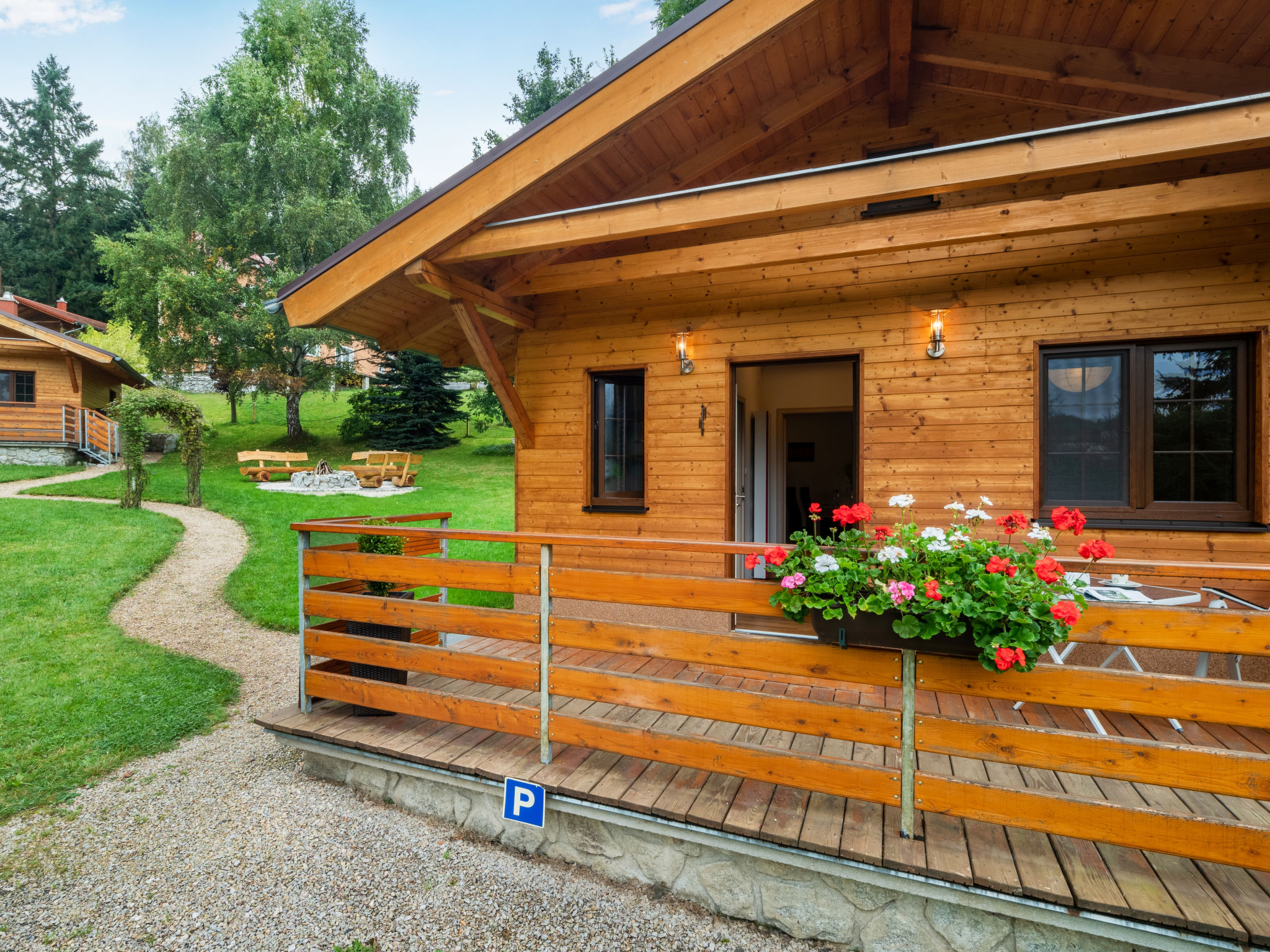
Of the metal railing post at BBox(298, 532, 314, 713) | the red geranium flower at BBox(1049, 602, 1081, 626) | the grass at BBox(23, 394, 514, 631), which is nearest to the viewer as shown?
the red geranium flower at BBox(1049, 602, 1081, 626)

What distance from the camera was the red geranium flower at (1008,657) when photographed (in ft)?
6.10

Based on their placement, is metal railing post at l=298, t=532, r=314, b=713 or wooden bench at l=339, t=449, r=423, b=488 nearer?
metal railing post at l=298, t=532, r=314, b=713

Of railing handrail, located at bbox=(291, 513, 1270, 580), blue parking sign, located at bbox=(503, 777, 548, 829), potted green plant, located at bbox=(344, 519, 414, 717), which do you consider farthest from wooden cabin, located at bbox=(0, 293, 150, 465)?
blue parking sign, located at bbox=(503, 777, 548, 829)

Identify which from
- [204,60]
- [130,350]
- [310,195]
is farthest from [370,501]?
[130,350]

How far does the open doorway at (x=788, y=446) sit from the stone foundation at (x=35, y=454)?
17.9 m

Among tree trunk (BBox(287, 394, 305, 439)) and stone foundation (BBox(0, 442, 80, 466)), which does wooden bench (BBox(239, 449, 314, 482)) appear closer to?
tree trunk (BBox(287, 394, 305, 439))

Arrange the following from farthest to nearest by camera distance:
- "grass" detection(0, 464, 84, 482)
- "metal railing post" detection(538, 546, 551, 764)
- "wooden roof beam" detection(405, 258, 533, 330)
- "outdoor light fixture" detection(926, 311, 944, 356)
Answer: "grass" detection(0, 464, 84, 482) < "outdoor light fixture" detection(926, 311, 944, 356) < "wooden roof beam" detection(405, 258, 533, 330) < "metal railing post" detection(538, 546, 551, 764)

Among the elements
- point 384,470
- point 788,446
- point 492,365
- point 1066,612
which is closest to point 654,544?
point 1066,612

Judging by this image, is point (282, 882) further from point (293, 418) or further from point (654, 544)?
point (293, 418)

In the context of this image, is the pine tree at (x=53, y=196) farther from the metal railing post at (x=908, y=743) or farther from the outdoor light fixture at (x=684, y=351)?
the metal railing post at (x=908, y=743)

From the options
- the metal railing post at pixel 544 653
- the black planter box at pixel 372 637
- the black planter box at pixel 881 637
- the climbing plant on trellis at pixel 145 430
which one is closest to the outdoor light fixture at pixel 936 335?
the black planter box at pixel 881 637

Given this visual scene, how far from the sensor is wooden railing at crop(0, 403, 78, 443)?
14.9 m

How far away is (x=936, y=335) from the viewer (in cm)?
398

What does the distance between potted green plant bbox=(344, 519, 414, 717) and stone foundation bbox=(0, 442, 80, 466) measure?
17.3m
